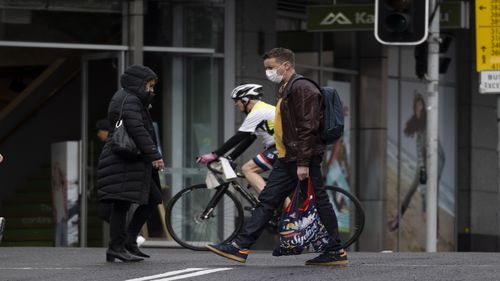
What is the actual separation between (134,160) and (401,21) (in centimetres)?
455

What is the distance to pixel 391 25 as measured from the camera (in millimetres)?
15602

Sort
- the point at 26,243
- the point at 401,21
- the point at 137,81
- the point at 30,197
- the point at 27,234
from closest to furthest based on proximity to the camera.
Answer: the point at 137,81 < the point at 401,21 < the point at 26,243 < the point at 27,234 < the point at 30,197

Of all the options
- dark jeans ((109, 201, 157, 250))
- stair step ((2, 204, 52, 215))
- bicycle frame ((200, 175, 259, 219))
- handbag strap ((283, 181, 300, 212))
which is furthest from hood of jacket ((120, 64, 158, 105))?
stair step ((2, 204, 52, 215))

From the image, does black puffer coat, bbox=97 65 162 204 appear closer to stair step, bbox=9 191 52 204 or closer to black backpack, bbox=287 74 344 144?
black backpack, bbox=287 74 344 144

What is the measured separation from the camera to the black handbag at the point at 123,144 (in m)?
12.0

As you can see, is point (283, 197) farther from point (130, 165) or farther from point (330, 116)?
point (130, 165)

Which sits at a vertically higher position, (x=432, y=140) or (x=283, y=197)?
(x=432, y=140)

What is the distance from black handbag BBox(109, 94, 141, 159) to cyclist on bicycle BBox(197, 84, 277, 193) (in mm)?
2003

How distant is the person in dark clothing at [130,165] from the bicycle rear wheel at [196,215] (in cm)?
203

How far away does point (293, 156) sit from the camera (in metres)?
11.2

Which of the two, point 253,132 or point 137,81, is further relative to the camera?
point 253,132

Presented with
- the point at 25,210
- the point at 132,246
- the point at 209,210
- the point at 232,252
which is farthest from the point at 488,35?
the point at 25,210

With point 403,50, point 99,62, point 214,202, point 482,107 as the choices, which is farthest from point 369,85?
point 214,202

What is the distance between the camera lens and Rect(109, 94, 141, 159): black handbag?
11953 mm
